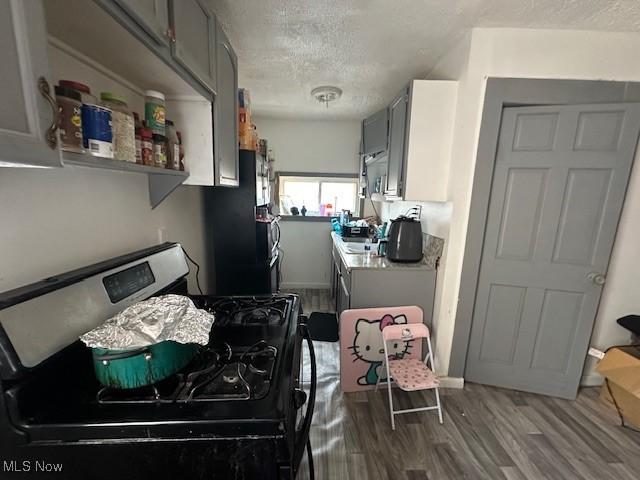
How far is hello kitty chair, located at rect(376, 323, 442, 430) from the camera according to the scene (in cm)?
170

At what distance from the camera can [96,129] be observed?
2.27ft

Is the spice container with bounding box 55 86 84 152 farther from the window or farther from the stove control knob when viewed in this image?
→ the window

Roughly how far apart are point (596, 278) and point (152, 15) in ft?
8.49

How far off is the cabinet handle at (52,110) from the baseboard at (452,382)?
7.88 ft

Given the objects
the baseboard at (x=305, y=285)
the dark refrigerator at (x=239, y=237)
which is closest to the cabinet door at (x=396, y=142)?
the dark refrigerator at (x=239, y=237)

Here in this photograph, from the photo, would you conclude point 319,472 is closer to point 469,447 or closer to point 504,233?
point 469,447

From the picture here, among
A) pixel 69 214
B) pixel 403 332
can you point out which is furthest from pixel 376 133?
pixel 69 214

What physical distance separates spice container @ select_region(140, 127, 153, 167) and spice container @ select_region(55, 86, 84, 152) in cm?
27

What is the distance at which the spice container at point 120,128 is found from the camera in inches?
31.0

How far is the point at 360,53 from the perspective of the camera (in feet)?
6.34

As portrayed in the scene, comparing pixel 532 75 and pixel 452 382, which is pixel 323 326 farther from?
pixel 532 75

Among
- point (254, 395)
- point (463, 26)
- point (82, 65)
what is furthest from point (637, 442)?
point (82, 65)

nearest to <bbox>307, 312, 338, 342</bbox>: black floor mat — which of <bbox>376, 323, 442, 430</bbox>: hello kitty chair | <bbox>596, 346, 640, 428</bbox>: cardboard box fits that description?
<bbox>376, 323, 442, 430</bbox>: hello kitty chair

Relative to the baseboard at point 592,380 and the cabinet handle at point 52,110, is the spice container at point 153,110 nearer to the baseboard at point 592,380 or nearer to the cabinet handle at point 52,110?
the cabinet handle at point 52,110
